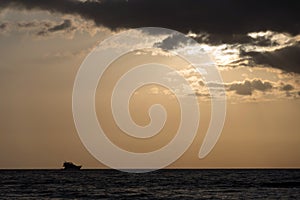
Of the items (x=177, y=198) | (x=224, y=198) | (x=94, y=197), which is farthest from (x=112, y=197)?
(x=224, y=198)

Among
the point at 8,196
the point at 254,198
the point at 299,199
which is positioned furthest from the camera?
the point at 8,196

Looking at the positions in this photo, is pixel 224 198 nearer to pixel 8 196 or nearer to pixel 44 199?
pixel 44 199

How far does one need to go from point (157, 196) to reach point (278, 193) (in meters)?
15.0

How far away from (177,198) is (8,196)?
20.8 metres

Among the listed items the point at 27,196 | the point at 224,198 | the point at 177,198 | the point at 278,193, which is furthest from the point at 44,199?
the point at 278,193

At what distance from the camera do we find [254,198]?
71.8m

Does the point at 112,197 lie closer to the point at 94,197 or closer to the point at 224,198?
the point at 94,197

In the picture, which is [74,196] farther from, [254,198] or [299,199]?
[299,199]

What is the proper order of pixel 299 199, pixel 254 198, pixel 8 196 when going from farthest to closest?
pixel 8 196, pixel 254 198, pixel 299 199

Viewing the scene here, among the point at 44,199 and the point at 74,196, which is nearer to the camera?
the point at 44,199

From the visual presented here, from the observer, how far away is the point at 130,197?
7762 cm

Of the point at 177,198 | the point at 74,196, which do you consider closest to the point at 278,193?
the point at 177,198

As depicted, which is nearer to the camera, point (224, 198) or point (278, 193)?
point (224, 198)

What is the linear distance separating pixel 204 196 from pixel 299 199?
1463cm
